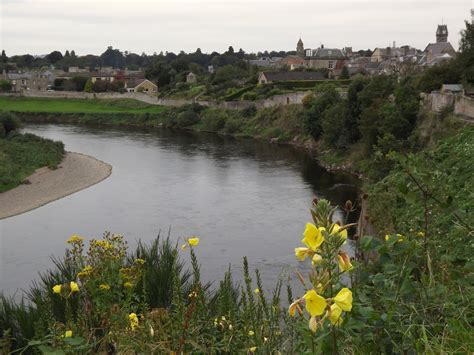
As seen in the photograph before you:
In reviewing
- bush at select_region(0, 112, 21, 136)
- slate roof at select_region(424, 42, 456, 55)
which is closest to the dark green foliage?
bush at select_region(0, 112, 21, 136)

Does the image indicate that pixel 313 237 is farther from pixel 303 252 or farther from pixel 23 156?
pixel 23 156

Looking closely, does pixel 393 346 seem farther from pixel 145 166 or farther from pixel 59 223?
pixel 145 166

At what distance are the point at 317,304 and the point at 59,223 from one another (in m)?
→ 20.2

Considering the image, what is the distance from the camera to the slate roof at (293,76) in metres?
57.9

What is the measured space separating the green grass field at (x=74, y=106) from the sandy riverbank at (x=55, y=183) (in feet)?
85.7

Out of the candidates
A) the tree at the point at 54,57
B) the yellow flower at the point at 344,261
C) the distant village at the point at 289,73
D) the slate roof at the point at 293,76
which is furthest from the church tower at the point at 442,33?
the tree at the point at 54,57

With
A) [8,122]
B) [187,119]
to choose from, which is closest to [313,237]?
[8,122]

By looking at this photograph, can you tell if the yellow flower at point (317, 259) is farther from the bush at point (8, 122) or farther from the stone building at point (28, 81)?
the stone building at point (28, 81)

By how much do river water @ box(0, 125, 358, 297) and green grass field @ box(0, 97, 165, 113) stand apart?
24.3 meters

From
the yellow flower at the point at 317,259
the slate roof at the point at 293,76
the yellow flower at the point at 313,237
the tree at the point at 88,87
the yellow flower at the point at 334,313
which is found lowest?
the tree at the point at 88,87

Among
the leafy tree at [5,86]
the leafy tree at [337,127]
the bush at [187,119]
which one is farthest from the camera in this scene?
the leafy tree at [5,86]

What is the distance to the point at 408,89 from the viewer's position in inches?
1174

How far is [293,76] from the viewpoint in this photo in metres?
59.0

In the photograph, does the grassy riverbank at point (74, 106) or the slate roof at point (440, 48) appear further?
the slate roof at point (440, 48)
